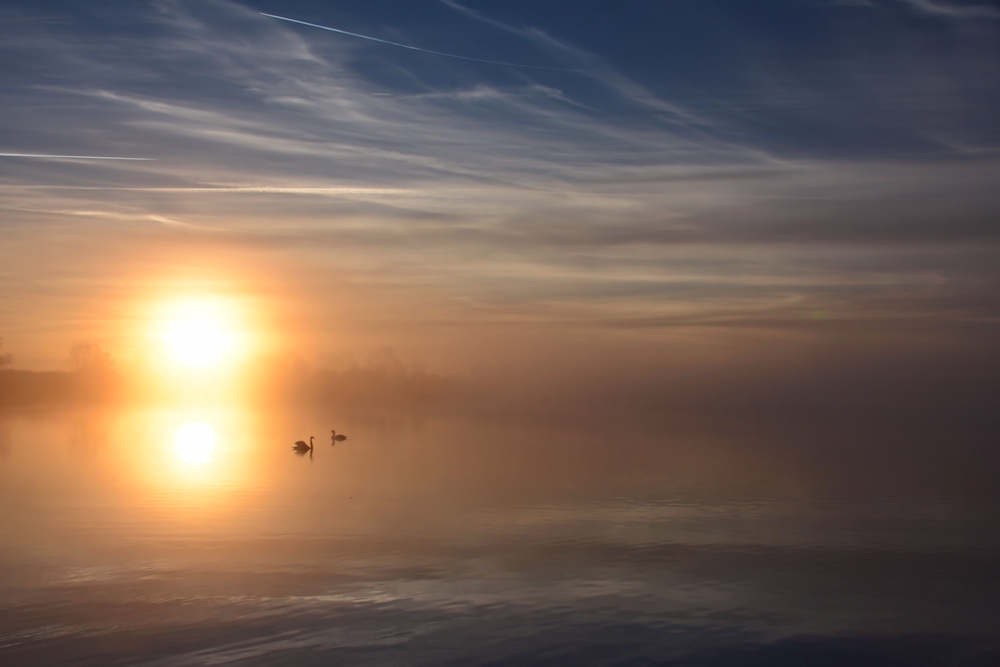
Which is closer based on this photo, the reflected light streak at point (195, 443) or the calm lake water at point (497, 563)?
the calm lake water at point (497, 563)

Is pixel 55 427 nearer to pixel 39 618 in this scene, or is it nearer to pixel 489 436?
pixel 489 436

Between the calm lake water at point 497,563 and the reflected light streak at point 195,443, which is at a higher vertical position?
the reflected light streak at point 195,443

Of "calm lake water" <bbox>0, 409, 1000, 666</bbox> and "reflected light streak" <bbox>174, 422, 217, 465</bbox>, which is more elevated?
"reflected light streak" <bbox>174, 422, 217, 465</bbox>

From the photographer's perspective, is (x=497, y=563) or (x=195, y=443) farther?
(x=195, y=443)

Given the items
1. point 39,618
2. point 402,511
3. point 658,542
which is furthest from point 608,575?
point 39,618

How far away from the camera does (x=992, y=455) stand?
4097cm

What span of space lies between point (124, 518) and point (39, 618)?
29.9 ft

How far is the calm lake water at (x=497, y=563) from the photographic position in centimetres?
1300

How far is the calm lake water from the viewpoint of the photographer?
42.7 feet

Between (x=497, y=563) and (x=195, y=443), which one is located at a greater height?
(x=195, y=443)

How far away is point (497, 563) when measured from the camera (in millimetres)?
17656

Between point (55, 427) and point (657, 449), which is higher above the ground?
point (55, 427)

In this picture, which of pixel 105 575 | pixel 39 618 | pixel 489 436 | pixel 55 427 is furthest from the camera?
pixel 55 427

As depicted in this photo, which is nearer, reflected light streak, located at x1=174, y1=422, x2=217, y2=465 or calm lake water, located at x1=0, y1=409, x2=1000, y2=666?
calm lake water, located at x1=0, y1=409, x2=1000, y2=666
